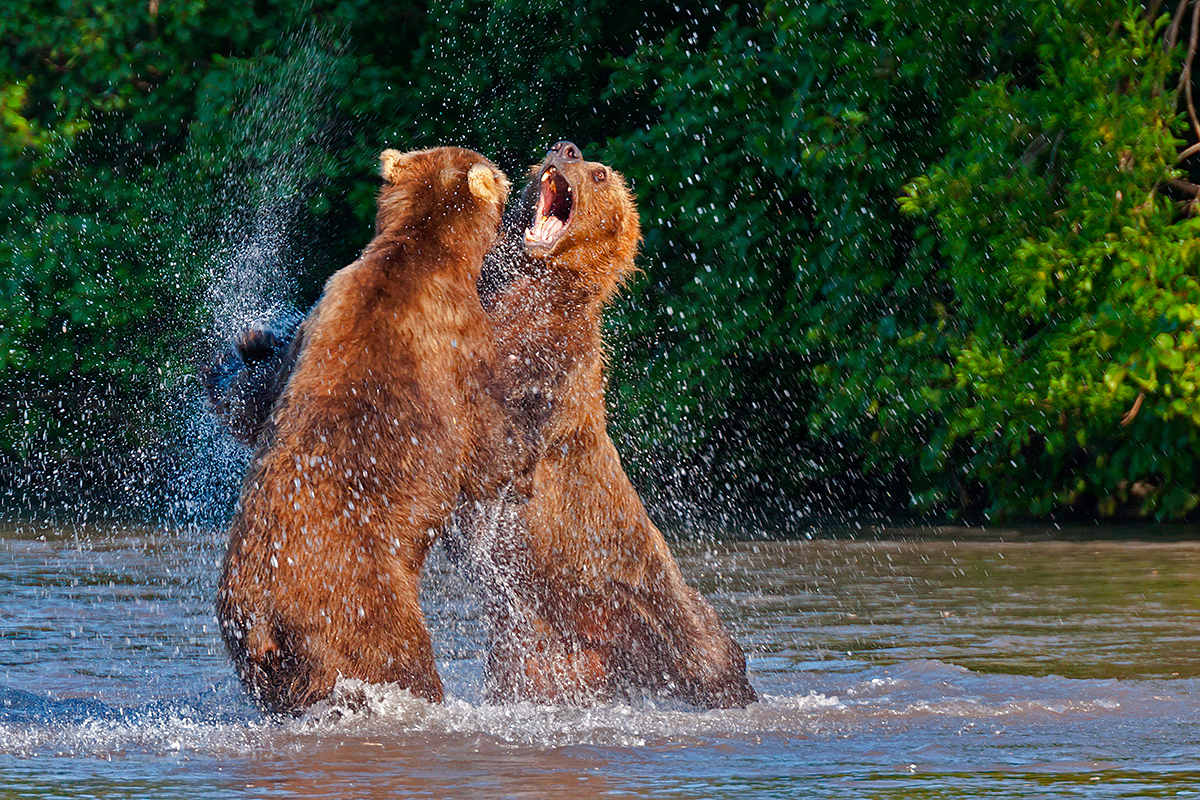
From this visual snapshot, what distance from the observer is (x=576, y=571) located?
627 cm

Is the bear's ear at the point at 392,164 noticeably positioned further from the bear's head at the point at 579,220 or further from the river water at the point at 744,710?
the river water at the point at 744,710

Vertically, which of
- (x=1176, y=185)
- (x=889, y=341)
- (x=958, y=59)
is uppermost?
(x=958, y=59)

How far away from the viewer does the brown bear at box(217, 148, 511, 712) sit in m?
5.08

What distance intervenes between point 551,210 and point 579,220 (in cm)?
18

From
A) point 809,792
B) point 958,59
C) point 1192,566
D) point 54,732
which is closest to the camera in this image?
point 809,792

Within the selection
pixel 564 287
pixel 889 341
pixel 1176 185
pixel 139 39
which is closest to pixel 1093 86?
pixel 1176 185

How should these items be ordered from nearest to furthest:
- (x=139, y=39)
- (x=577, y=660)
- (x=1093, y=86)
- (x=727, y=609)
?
(x=577, y=660)
(x=727, y=609)
(x=1093, y=86)
(x=139, y=39)

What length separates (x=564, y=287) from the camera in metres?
6.67

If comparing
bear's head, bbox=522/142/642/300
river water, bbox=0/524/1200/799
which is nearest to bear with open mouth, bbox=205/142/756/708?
river water, bbox=0/524/1200/799

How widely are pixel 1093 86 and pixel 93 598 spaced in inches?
250

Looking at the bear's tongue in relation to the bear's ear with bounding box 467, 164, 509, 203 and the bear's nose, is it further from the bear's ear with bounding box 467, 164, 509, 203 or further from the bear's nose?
the bear's ear with bounding box 467, 164, 509, 203

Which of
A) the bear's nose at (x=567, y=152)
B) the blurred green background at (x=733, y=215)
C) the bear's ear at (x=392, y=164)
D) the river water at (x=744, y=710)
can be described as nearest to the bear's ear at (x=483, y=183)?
the bear's ear at (x=392, y=164)

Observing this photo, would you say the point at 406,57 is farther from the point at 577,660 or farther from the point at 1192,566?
the point at 577,660

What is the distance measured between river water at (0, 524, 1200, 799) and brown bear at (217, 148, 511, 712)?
18 cm
